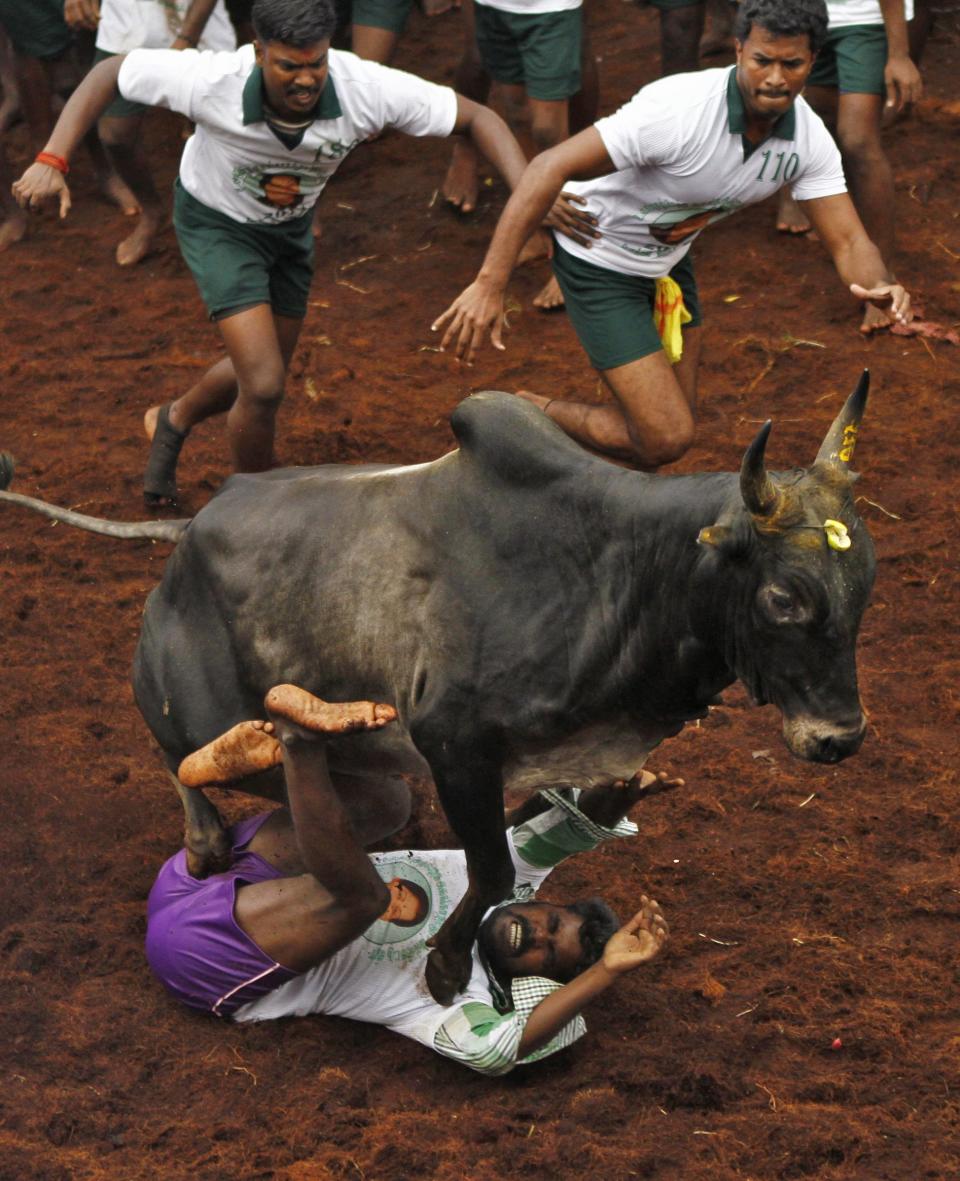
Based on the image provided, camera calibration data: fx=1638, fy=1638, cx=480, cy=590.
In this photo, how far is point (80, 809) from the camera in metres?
4.63

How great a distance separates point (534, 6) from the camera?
7035 millimetres

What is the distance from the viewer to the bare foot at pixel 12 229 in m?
8.28

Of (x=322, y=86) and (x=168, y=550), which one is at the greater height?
(x=322, y=86)

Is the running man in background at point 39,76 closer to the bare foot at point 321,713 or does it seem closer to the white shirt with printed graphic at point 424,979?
the white shirt with printed graphic at point 424,979

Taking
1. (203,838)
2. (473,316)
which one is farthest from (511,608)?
(473,316)

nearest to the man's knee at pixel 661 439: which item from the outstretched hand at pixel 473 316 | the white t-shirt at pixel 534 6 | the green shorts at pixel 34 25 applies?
the outstretched hand at pixel 473 316

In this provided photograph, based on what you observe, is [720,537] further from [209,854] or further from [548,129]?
[548,129]

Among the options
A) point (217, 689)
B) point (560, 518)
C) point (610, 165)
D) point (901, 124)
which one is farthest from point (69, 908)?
point (901, 124)

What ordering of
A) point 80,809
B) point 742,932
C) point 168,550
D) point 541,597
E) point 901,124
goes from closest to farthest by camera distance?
point 541,597, point 742,932, point 80,809, point 168,550, point 901,124

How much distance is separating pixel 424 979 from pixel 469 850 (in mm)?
493

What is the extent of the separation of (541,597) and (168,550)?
9.48 feet

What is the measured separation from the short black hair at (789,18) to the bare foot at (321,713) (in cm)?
259

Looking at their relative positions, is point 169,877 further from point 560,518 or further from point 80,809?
point 560,518

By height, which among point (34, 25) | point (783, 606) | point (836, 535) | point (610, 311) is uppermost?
point (836, 535)
